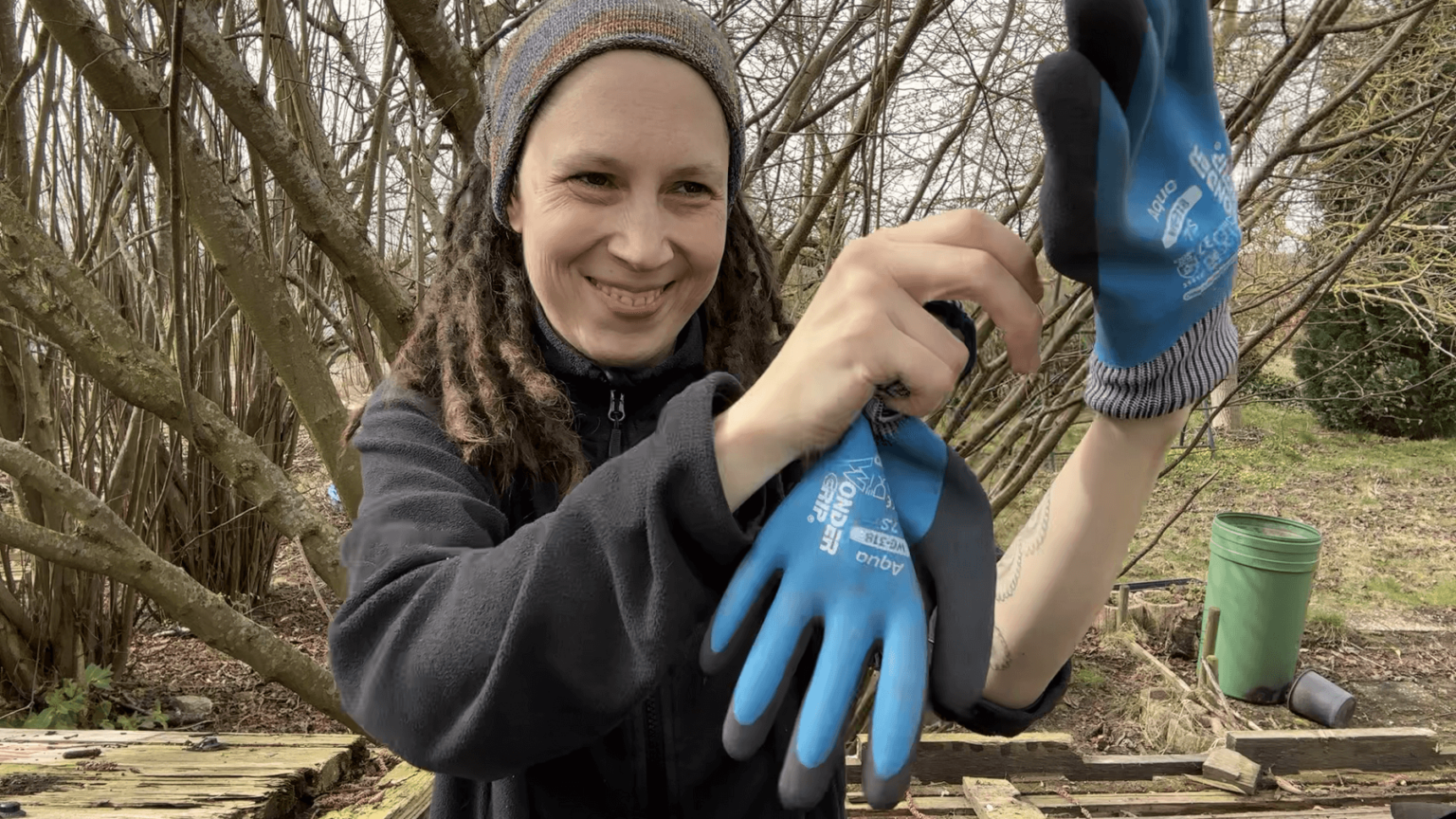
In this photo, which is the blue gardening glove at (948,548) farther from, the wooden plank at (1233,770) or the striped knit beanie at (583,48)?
the wooden plank at (1233,770)

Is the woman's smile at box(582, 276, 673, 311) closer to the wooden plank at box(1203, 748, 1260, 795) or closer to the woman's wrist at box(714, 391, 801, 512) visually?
the woman's wrist at box(714, 391, 801, 512)

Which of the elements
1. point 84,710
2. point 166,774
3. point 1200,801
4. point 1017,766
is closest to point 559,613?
point 166,774

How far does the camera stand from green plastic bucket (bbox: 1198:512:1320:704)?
5578 mm

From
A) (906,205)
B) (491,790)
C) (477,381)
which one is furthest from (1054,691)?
(906,205)

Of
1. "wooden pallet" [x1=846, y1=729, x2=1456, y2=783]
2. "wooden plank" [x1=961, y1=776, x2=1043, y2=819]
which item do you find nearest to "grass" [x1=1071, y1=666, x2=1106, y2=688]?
"wooden pallet" [x1=846, y1=729, x2=1456, y2=783]

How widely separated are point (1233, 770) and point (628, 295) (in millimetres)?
2749

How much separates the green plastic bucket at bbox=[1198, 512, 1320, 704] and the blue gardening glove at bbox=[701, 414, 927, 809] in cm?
583

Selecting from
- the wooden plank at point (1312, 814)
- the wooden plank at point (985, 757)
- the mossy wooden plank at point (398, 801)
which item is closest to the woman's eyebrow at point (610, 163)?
the mossy wooden plank at point (398, 801)

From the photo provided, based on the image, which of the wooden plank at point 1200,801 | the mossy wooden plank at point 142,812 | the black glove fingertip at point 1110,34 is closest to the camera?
the black glove fingertip at point 1110,34

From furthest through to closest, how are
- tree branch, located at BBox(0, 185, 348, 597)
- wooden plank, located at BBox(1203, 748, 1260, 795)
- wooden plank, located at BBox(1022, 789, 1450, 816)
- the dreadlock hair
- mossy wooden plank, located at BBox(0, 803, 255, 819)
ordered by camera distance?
wooden plank, located at BBox(1203, 748, 1260, 795)
wooden plank, located at BBox(1022, 789, 1450, 816)
tree branch, located at BBox(0, 185, 348, 597)
mossy wooden plank, located at BBox(0, 803, 255, 819)
the dreadlock hair

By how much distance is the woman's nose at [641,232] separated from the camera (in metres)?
1.08

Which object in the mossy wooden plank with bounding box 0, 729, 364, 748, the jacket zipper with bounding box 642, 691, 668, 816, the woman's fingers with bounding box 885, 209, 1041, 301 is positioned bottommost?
the mossy wooden plank with bounding box 0, 729, 364, 748

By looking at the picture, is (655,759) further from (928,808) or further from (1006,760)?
(1006,760)

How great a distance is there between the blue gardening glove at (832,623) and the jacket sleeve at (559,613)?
0.14 ft
